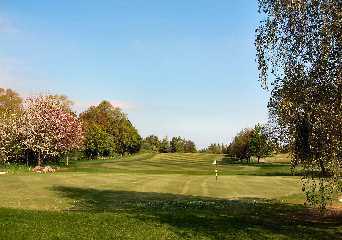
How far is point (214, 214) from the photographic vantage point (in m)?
32.8

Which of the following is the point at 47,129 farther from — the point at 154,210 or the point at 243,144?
the point at 154,210

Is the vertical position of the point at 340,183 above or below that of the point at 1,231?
above

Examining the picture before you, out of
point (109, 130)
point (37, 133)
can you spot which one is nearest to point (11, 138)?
point (37, 133)

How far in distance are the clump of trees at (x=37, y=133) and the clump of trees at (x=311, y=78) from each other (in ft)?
237

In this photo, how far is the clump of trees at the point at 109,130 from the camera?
5610 inches

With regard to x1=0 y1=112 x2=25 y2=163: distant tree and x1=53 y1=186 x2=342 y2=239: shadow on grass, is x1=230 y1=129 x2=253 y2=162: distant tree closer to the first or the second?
x1=0 y1=112 x2=25 y2=163: distant tree

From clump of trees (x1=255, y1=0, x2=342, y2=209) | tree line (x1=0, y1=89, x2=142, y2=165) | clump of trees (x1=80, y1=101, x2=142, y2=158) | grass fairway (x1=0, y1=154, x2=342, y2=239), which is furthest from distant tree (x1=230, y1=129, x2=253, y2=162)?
clump of trees (x1=255, y1=0, x2=342, y2=209)

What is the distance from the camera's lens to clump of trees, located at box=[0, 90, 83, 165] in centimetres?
9512

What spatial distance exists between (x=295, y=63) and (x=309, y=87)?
57.6 inches

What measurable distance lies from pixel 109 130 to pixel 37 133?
64.7 meters

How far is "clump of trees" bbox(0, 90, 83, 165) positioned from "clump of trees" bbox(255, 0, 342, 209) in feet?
237

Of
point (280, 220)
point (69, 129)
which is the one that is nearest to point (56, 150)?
point (69, 129)

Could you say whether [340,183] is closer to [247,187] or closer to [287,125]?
[287,125]

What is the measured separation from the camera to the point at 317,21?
25.5 m
